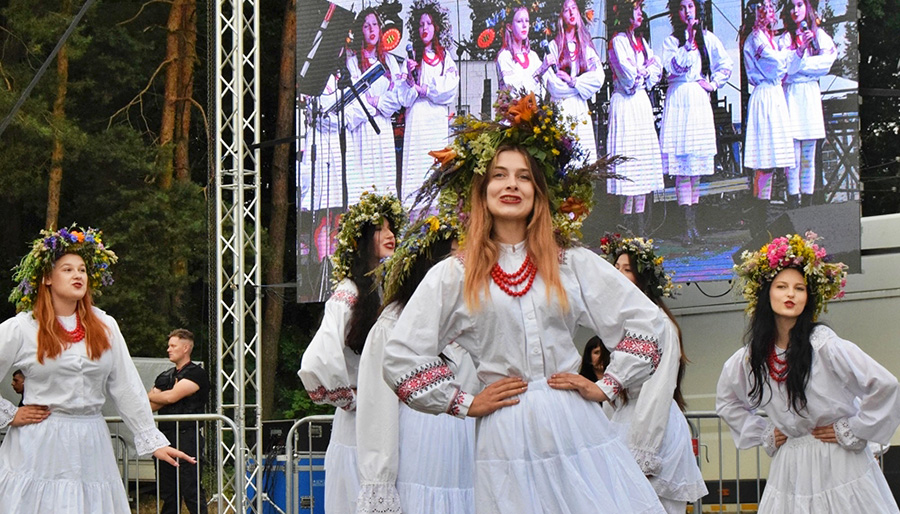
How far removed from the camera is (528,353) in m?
4.10

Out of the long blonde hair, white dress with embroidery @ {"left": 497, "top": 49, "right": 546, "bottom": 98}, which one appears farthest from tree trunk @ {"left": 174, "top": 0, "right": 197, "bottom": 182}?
the long blonde hair

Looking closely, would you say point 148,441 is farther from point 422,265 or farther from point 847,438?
point 847,438

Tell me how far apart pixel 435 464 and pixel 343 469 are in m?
0.78

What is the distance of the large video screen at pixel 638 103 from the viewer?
10680 mm

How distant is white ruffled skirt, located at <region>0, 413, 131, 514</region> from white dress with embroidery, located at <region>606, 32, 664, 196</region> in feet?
18.8

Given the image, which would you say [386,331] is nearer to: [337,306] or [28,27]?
[337,306]

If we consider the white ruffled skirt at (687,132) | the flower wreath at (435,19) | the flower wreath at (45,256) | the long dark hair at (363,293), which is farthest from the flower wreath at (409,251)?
the flower wreath at (435,19)

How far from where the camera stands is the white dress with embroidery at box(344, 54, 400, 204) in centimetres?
1253

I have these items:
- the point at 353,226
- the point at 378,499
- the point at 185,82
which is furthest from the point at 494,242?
the point at 185,82

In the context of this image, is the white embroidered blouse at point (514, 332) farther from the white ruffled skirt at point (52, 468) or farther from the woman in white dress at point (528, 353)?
the white ruffled skirt at point (52, 468)

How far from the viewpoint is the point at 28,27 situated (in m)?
19.6

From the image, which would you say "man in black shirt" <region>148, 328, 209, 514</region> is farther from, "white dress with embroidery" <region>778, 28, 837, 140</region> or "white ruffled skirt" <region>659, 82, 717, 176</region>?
"white dress with embroidery" <region>778, 28, 837, 140</region>

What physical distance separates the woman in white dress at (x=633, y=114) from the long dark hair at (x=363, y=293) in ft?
16.7

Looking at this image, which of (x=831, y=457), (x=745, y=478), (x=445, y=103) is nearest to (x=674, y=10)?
(x=445, y=103)
